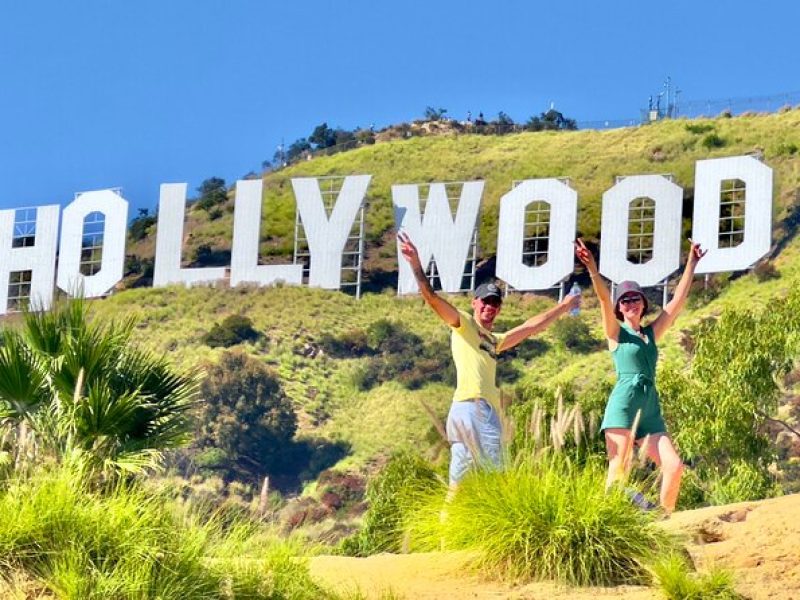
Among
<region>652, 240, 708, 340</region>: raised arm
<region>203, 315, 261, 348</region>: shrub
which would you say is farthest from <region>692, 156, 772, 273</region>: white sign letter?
<region>652, 240, 708, 340</region>: raised arm

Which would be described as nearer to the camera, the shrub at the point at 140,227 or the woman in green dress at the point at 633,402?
the woman in green dress at the point at 633,402

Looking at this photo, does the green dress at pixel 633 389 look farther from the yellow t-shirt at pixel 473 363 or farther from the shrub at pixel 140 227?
the shrub at pixel 140 227

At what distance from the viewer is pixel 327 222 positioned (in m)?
69.5

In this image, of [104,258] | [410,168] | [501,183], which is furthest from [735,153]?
[104,258]

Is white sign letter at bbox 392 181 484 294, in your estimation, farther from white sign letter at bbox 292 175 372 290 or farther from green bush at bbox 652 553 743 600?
green bush at bbox 652 553 743 600

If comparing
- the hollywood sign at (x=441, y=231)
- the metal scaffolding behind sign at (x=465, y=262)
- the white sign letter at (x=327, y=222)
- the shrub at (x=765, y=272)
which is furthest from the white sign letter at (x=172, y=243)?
the shrub at (x=765, y=272)

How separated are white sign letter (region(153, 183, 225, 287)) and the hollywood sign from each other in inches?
2.3

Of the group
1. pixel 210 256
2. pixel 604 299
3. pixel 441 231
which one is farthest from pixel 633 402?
pixel 210 256

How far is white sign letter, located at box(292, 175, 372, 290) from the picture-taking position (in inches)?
2726

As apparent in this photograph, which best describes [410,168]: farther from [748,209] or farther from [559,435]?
[559,435]

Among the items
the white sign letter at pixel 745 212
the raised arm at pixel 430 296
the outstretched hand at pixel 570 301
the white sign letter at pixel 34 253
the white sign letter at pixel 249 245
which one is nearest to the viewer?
the raised arm at pixel 430 296

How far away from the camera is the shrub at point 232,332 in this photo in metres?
77.1

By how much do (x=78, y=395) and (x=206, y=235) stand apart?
8339 centimetres

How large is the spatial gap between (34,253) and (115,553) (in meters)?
63.5
